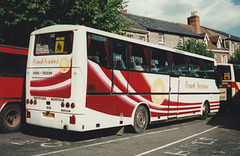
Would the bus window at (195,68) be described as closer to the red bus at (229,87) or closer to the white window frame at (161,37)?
the red bus at (229,87)

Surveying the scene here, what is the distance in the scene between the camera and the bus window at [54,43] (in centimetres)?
776

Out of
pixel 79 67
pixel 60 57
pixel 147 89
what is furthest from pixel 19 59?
pixel 147 89

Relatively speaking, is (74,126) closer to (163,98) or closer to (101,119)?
(101,119)

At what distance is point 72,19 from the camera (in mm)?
14078

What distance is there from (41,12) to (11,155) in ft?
28.5

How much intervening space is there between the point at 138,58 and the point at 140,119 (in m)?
2.25

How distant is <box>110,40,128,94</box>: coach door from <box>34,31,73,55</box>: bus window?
1.47 meters

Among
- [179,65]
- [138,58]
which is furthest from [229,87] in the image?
[138,58]

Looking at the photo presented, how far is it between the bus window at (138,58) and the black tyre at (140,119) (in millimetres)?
1506

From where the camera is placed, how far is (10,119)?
9188 mm

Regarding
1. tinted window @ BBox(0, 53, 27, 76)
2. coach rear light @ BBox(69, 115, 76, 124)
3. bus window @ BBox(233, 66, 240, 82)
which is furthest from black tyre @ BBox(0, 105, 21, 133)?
bus window @ BBox(233, 66, 240, 82)

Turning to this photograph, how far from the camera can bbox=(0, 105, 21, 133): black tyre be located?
8.89 m

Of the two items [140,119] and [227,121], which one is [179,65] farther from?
[227,121]

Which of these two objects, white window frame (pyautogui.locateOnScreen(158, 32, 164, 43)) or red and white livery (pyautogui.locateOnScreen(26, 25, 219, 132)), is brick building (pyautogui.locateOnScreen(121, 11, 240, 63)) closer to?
white window frame (pyautogui.locateOnScreen(158, 32, 164, 43))
